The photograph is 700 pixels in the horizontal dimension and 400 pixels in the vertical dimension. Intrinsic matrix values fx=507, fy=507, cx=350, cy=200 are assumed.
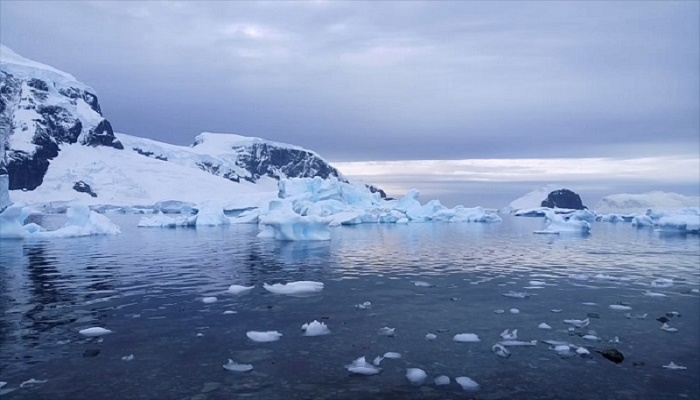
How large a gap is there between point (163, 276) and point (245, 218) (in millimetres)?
46149

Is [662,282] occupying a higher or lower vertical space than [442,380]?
lower

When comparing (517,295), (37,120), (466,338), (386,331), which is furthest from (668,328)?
(37,120)

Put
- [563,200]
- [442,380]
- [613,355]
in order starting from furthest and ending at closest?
[563,200] < [613,355] < [442,380]

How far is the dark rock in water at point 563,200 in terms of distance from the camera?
145 m

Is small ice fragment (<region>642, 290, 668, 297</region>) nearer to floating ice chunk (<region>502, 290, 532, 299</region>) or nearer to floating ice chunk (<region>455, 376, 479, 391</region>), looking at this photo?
floating ice chunk (<region>502, 290, 532, 299</region>)

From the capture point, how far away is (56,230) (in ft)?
132

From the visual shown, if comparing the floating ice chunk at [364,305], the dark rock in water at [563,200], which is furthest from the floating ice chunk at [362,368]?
the dark rock in water at [563,200]

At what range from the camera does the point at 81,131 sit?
15425 cm

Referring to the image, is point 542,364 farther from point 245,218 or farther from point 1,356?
point 245,218

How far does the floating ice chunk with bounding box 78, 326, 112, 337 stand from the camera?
34.6 feet

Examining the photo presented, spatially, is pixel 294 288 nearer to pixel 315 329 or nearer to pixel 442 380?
pixel 315 329

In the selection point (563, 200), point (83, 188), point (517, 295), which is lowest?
point (517, 295)

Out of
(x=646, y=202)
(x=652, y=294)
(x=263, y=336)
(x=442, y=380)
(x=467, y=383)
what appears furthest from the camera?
(x=646, y=202)

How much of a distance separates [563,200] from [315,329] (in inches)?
5835
